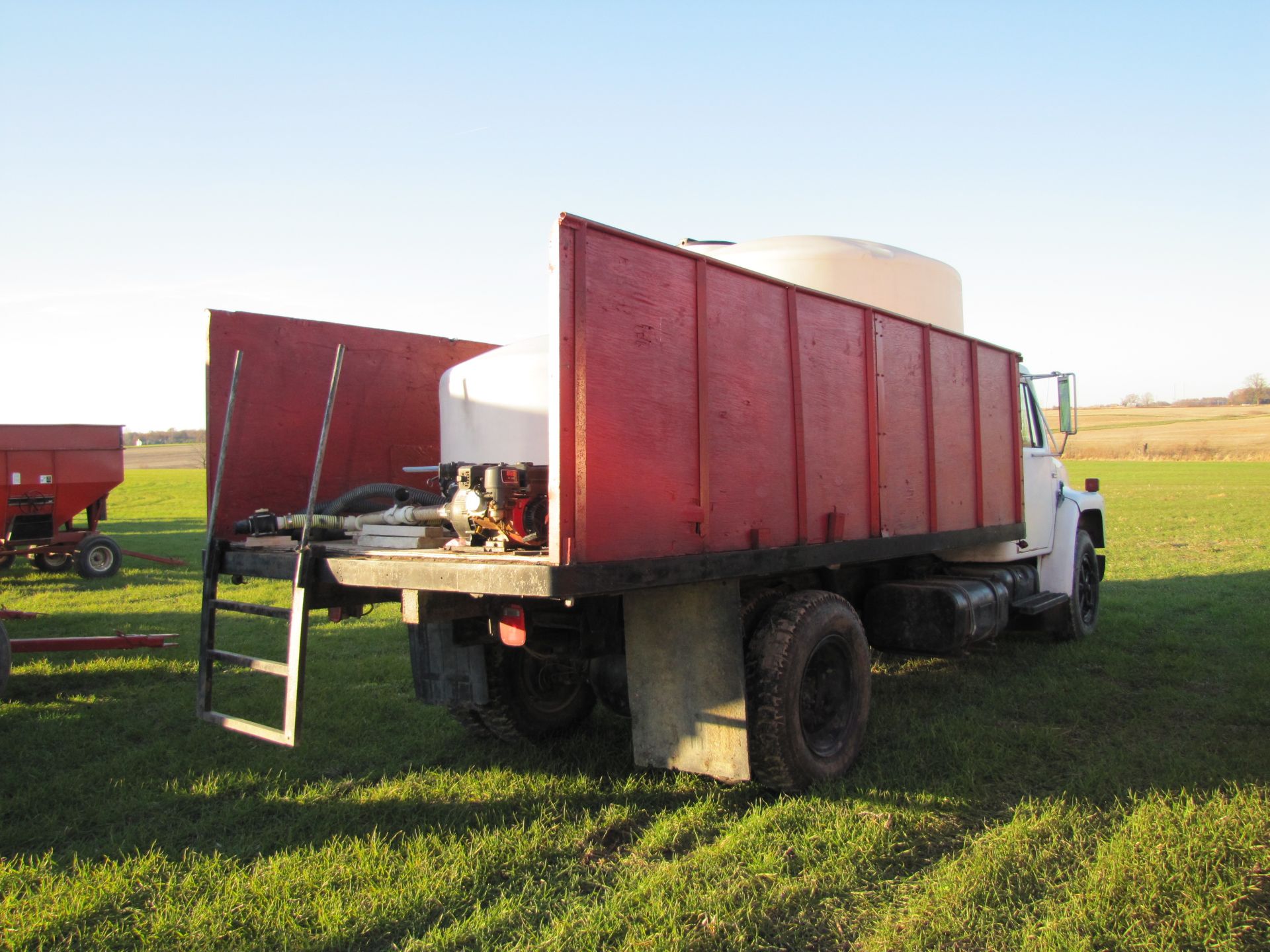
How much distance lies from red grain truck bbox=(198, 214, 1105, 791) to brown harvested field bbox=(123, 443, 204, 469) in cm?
5765

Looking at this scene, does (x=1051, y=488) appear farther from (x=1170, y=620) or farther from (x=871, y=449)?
(x=871, y=449)

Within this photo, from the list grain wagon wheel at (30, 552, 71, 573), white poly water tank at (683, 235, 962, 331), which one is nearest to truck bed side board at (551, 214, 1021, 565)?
white poly water tank at (683, 235, 962, 331)

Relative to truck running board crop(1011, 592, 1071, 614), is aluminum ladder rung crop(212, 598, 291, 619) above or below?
above

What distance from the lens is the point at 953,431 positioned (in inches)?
246

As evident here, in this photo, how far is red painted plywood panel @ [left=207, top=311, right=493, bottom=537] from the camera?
5270 mm

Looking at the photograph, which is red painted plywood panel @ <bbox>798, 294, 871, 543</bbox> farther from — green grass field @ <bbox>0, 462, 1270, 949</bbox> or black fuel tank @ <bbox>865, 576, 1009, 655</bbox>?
green grass field @ <bbox>0, 462, 1270, 949</bbox>

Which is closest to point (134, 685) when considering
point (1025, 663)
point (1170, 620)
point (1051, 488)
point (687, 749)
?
point (687, 749)

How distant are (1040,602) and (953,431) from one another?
194 cm

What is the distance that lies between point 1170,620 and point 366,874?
8029mm

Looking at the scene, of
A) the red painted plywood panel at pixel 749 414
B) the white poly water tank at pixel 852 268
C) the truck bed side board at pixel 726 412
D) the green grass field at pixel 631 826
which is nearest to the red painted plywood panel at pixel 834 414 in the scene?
the truck bed side board at pixel 726 412

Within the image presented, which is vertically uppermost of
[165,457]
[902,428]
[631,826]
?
[165,457]

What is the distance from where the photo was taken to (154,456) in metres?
70.1

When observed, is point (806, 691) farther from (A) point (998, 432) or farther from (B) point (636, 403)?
(A) point (998, 432)

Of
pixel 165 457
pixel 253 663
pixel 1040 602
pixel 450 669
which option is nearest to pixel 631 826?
pixel 450 669
